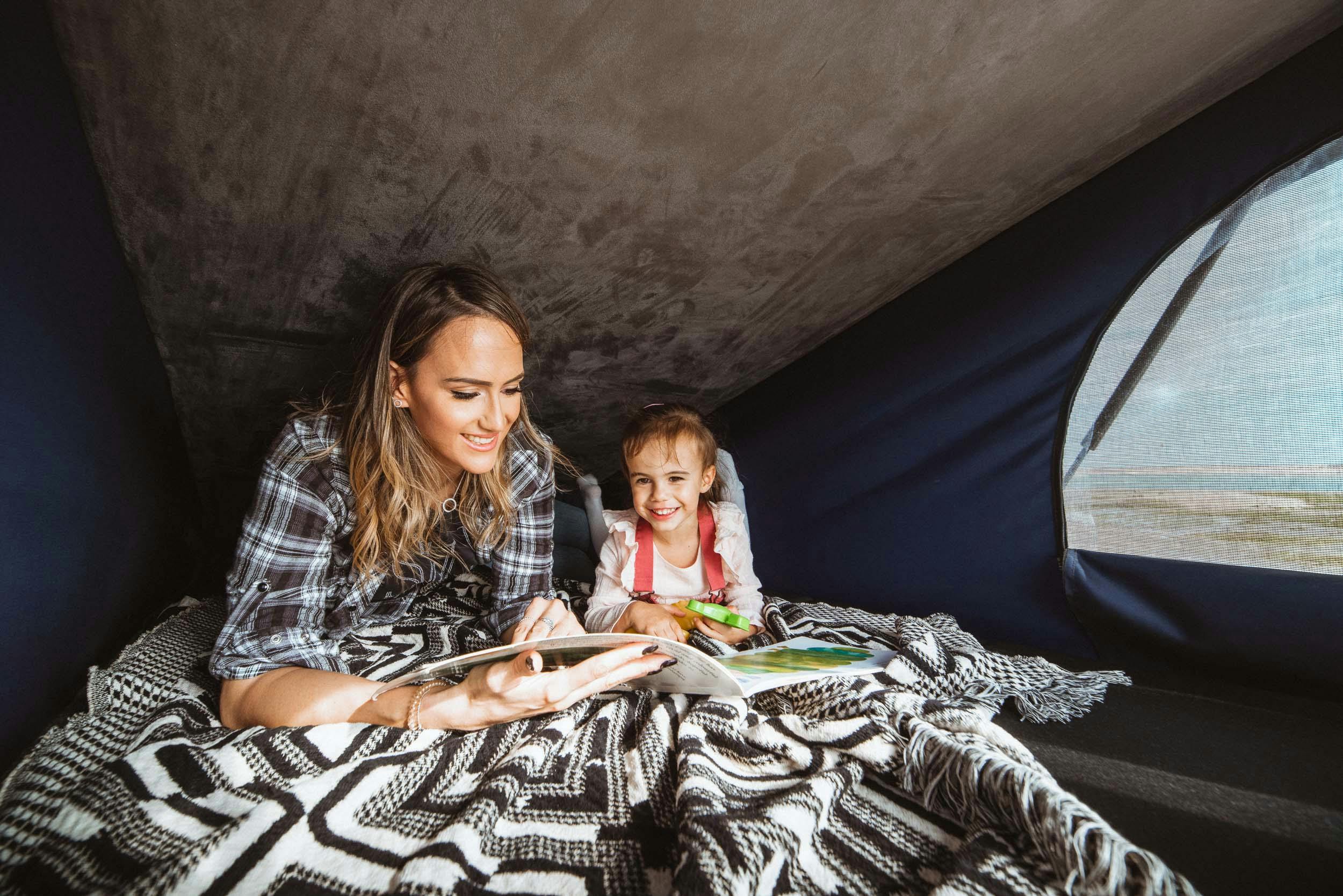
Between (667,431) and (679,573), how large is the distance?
366mm

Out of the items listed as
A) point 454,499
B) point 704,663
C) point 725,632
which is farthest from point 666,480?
point 704,663

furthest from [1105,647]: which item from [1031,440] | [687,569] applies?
[687,569]

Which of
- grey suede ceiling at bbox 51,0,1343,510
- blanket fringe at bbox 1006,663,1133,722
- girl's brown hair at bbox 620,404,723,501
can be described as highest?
grey suede ceiling at bbox 51,0,1343,510

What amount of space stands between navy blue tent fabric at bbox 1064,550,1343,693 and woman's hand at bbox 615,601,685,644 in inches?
29.8

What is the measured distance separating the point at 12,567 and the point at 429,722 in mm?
545

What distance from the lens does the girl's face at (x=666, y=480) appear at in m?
1.43

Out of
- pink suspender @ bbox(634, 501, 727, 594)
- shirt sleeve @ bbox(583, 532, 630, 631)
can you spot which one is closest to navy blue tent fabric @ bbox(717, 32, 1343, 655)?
pink suspender @ bbox(634, 501, 727, 594)

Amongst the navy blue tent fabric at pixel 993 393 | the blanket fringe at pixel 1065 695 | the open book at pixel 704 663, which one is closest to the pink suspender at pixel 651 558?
the navy blue tent fabric at pixel 993 393

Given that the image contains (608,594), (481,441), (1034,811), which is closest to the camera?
(1034,811)

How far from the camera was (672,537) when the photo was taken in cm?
151

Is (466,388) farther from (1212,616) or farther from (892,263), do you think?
(1212,616)

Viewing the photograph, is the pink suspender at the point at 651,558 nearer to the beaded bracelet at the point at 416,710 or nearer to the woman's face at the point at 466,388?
the woman's face at the point at 466,388

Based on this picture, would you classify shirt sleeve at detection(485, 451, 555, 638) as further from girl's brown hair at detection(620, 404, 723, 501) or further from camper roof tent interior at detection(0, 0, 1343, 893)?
camper roof tent interior at detection(0, 0, 1343, 893)

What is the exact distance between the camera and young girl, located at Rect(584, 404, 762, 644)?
1.43m
